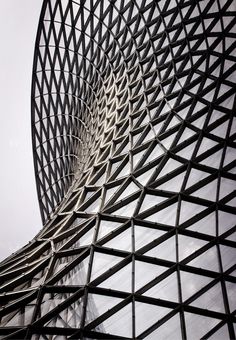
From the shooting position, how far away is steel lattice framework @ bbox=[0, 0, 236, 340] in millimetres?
14711

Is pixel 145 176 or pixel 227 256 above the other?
pixel 145 176

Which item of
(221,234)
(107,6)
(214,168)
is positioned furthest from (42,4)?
(221,234)

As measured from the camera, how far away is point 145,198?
725 inches

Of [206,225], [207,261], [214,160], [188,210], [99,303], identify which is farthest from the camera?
[214,160]

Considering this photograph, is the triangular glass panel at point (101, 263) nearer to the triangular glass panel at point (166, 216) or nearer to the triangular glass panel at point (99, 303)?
the triangular glass panel at point (99, 303)

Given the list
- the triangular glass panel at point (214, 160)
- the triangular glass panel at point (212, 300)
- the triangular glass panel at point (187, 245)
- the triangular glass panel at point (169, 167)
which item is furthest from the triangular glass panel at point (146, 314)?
the triangular glass panel at point (214, 160)

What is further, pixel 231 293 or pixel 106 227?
pixel 106 227

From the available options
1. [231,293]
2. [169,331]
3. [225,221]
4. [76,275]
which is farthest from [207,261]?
[76,275]

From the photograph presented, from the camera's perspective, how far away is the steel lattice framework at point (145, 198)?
14.7m

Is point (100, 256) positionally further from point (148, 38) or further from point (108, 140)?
point (148, 38)

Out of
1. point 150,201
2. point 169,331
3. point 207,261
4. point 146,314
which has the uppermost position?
point 150,201

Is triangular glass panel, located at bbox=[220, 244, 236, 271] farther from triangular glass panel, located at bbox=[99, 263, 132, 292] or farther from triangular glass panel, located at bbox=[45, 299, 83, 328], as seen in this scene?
triangular glass panel, located at bbox=[45, 299, 83, 328]

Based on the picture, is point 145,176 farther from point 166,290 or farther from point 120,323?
point 120,323

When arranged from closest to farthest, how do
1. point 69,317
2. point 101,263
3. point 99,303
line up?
point 69,317, point 99,303, point 101,263
